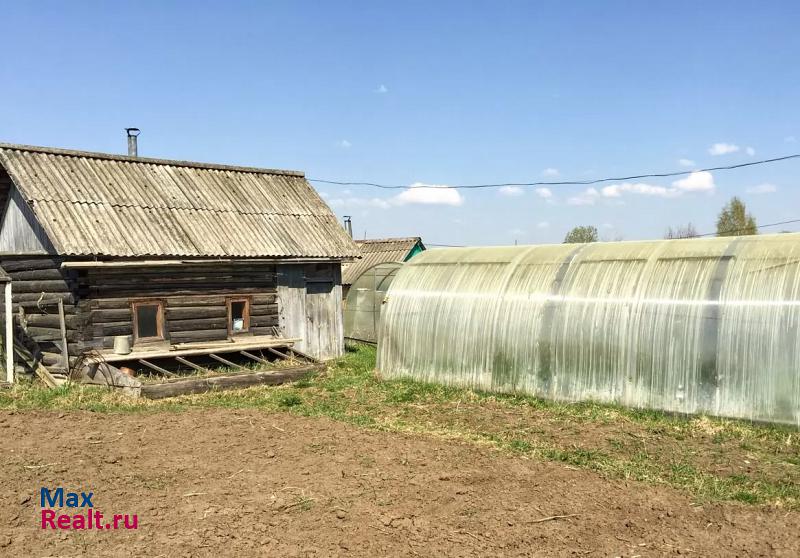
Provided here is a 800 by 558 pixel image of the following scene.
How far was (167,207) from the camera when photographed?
17.4m

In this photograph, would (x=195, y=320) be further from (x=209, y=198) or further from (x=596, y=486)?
(x=596, y=486)

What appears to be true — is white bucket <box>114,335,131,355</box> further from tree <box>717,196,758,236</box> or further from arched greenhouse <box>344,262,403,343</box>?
tree <box>717,196,758,236</box>

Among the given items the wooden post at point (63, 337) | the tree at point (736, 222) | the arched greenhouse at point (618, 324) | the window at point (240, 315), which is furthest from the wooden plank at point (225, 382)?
the tree at point (736, 222)

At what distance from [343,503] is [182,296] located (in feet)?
33.3

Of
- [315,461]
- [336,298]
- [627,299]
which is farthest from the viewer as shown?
[336,298]

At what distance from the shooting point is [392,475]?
8531mm

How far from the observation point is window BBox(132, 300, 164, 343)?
1566cm

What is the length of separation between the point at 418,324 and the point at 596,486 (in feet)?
26.6

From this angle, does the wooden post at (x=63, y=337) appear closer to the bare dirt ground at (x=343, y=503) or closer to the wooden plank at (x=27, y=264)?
the wooden plank at (x=27, y=264)

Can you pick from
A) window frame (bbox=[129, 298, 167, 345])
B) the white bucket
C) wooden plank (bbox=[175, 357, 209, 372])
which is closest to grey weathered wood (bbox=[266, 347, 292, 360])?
wooden plank (bbox=[175, 357, 209, 372])

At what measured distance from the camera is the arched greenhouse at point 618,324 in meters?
11.1

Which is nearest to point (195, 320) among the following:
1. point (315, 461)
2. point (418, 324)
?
point (418, 324)

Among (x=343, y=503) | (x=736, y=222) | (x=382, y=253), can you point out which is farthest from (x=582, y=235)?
(x=343, y=503)

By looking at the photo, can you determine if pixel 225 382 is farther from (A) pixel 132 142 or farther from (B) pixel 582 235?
(B) pixel 582 235
